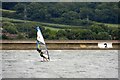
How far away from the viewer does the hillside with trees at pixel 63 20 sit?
3541 inches

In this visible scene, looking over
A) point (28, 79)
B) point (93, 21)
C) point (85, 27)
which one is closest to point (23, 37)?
point (85, 27)

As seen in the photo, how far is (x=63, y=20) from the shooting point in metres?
105

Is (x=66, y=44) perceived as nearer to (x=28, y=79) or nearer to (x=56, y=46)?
(x=56, y=46)

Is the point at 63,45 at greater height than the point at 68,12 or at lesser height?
lesser

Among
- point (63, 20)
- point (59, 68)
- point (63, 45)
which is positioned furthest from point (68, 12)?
point (59, 68)

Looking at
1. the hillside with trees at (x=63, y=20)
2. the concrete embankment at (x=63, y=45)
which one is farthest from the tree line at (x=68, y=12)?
the concrete embankment at (x=63, y=45)

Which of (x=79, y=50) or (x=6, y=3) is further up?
(x=6, y=3)

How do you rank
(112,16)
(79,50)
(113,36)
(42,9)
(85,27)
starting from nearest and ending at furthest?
(79,50) < (113,36) < (85,27) < (112,16) < (42,9)

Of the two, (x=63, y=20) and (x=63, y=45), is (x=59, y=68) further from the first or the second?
(x=63, y=20)

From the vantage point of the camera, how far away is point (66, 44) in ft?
254

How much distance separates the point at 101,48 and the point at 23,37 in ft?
58.2

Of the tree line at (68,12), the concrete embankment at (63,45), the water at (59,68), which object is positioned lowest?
the concrete embankment at (63,45)

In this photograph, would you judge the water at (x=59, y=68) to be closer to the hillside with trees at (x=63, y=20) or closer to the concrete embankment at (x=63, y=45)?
the concrete embankment at (x=63, y=45)

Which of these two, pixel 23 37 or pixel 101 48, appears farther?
pixel 23 37
